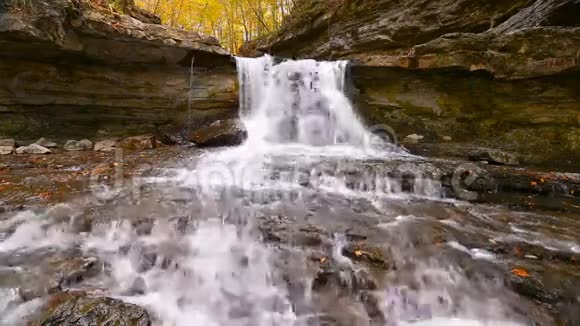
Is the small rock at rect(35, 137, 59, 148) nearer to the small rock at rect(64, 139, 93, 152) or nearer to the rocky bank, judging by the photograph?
the small rock at rect(64, 139, 93, 152)

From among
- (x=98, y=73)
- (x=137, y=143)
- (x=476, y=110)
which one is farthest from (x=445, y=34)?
(x=98, y=73)

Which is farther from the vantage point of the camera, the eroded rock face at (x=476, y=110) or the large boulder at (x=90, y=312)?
the eroded rock face at (x=476, y=110)

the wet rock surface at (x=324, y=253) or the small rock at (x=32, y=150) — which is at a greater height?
the small rock at (x=32, y=150)

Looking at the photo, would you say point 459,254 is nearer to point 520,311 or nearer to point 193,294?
point 520,311

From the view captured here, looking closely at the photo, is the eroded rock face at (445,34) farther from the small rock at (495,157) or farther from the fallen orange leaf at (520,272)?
the fallen orange leaf at (520,272)

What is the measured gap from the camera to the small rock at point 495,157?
22.1 feet

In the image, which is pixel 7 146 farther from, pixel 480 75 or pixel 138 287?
pixel 480 75

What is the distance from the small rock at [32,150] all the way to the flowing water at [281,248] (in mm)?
3363

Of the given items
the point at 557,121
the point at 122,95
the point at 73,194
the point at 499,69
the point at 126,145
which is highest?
the point at 499,69

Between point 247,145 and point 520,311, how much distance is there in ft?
21.6

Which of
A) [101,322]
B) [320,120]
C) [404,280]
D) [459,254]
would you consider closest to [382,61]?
[320,120]

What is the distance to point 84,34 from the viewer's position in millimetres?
6691

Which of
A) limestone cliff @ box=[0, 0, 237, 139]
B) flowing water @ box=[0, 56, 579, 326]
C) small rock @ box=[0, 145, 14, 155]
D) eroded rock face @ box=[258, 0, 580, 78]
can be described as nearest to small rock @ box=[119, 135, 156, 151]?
limestone cliff @ box=[0, 0, 237, 139]

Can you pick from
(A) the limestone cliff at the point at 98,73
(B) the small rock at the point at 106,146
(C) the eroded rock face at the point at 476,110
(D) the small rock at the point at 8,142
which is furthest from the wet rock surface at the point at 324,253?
(D) the small rock at the point at 8,142
